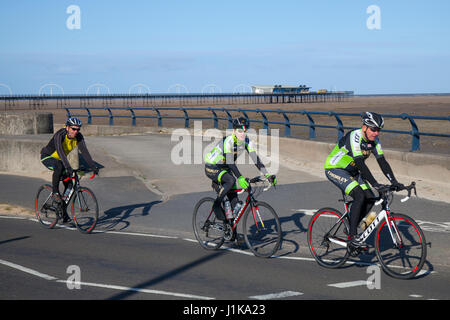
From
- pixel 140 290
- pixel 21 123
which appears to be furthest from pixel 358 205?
pixel 21 123

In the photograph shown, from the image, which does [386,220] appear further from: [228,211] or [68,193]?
[68,193]

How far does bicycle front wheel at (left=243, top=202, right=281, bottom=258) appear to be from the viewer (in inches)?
301

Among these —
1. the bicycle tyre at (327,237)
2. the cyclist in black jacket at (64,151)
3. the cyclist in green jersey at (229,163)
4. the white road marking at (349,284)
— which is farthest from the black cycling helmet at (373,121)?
the cyclist in black jacket at (64,151)

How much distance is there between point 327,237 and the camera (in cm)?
750

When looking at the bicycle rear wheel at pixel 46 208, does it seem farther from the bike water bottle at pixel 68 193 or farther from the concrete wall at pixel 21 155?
the concrete wall at pixel 21 155

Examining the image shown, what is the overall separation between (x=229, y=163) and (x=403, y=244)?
2.53 metres

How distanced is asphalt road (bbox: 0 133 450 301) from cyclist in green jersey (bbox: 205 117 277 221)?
0.84 m

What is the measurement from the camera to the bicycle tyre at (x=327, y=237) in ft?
23.9

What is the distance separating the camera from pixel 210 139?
21.7 m

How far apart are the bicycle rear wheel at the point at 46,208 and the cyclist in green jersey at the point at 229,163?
3.45 meters

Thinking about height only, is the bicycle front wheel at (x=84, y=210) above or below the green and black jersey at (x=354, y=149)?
below

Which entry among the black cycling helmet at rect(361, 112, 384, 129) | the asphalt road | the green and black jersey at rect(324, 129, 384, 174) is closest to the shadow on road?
the asphalt road

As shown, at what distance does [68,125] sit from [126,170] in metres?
6.12
